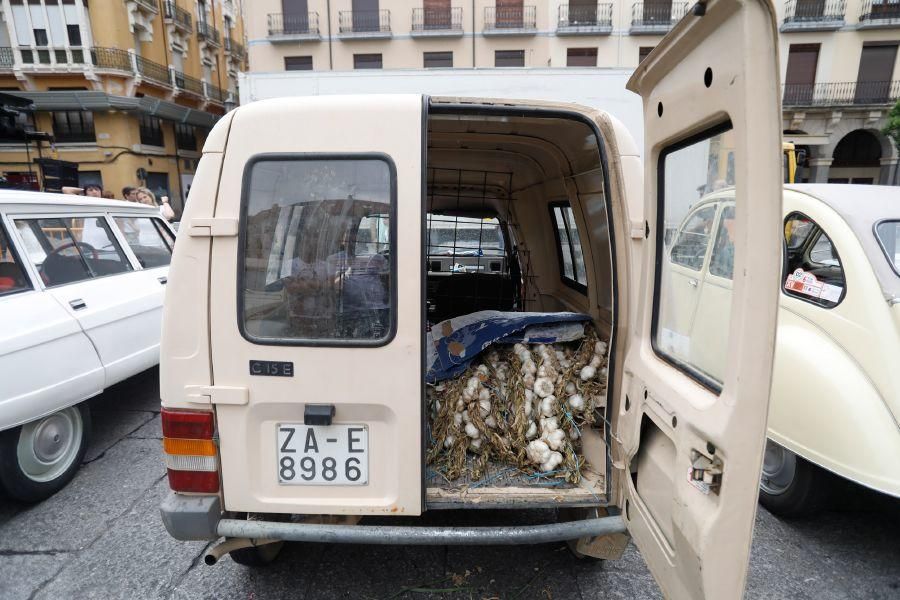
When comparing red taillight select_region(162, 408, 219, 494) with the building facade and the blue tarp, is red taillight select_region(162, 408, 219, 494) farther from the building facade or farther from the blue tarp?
the building facade

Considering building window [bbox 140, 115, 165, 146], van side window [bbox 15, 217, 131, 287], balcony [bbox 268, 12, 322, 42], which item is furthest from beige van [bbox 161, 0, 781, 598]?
building window [bbox 140, 115, 165, 146]

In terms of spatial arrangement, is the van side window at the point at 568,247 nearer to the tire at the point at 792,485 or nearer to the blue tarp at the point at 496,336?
the blue tarp at the point at 496,336

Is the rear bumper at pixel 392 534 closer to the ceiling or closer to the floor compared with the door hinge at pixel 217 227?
closer to the floor

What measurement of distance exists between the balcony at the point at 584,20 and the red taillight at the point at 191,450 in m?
28.4

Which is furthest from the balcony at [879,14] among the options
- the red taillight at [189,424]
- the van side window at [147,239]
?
the red taillight at [189,424]

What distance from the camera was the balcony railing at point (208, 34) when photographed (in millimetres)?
30859

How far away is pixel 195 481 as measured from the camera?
2000mm

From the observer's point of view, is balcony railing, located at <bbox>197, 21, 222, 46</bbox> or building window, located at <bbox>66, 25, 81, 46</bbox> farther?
balcony railing, located at <bbox>197, 21, 222, 46</bbox>

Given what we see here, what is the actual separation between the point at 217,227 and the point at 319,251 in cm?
39

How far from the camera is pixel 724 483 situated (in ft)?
4.50

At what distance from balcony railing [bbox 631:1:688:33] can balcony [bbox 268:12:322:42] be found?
16923mm

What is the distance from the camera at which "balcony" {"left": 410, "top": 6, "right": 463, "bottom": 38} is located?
2630 centimetres

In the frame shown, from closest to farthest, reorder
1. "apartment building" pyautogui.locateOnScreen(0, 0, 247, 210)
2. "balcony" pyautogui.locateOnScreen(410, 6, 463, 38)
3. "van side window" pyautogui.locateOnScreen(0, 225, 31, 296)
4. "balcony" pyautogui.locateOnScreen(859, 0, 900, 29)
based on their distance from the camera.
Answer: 1. "van side window" pyautogui.locateOnScreen(0, 225, 31, 296)
2. "balcony" pyautogui.locateOnScreen(859, 0, 900, 29)
3. "apartment building" pyautogui.locateOnScreen(0, 0, 247, 210)
4. "balcony" pyautogui.locateOnScreen(410, 6, 463, 38)

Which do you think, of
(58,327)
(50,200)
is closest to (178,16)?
(50,200)
